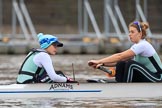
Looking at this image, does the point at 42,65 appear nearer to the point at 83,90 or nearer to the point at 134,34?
the point at 83,90

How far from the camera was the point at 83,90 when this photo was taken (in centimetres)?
1313

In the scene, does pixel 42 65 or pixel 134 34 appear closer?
pixel 42 65

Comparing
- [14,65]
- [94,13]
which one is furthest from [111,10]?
[14,65]

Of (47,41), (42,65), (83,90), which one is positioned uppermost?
(47,41)

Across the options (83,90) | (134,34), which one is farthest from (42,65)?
(134,34)

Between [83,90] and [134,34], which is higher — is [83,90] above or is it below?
below

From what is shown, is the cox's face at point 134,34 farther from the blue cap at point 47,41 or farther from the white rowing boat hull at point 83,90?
the blue cap at point 47,41

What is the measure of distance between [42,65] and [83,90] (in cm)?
92

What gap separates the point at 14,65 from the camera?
2453cm

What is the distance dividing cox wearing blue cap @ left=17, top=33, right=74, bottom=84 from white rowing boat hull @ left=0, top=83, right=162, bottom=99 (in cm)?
16

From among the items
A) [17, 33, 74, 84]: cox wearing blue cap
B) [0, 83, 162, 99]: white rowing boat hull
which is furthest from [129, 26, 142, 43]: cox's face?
[17, 33, 74, 84]: cox wearing blue cap

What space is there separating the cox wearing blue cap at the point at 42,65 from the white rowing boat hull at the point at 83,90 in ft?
0.53

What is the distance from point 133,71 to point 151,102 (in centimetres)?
82

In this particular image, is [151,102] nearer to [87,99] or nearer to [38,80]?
[87,99]
